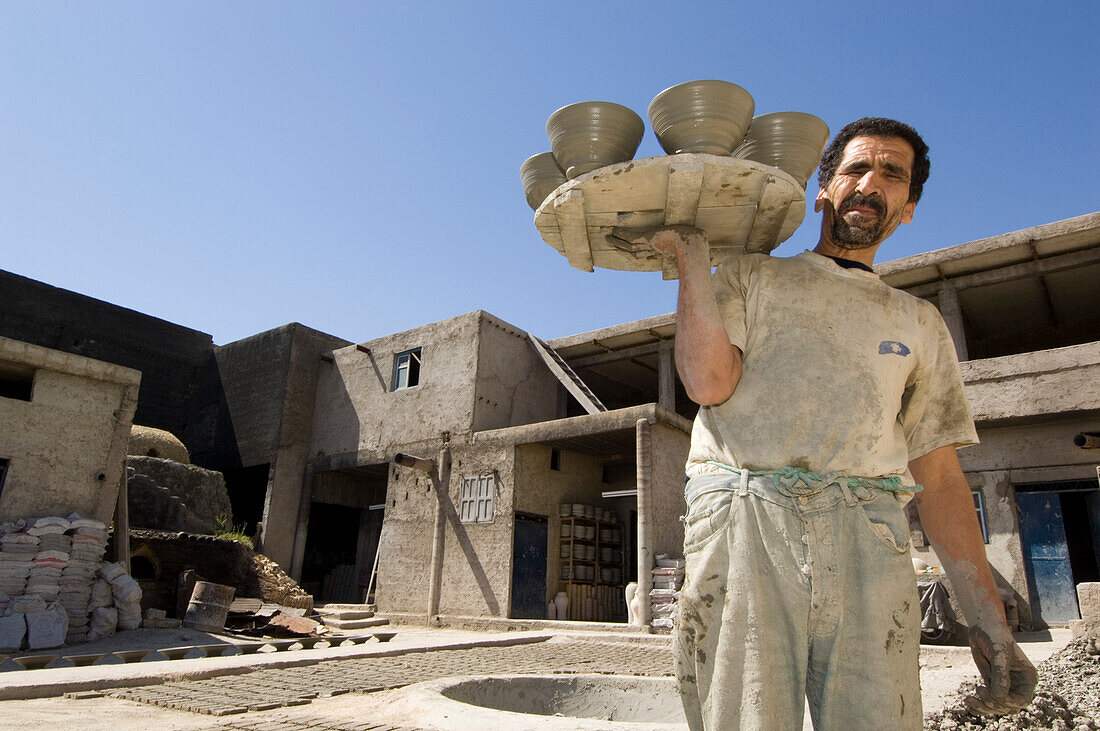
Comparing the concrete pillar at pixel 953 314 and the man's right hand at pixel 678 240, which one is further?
the concrete pillar at pixel 953 314

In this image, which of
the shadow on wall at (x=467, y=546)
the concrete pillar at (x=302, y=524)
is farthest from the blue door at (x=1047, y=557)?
the concrete pillar at (x=302, y=524)

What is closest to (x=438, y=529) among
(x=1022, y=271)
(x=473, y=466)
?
(x=473, y=466)

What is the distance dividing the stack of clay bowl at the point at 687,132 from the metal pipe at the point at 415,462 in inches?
435

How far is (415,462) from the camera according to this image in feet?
43.7

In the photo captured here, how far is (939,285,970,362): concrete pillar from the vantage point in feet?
37.4

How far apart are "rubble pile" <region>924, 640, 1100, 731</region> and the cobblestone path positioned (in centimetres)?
201

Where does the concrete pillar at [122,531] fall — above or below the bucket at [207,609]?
above

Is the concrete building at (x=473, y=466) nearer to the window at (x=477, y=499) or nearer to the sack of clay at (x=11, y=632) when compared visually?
the window at (x=477, y=499)

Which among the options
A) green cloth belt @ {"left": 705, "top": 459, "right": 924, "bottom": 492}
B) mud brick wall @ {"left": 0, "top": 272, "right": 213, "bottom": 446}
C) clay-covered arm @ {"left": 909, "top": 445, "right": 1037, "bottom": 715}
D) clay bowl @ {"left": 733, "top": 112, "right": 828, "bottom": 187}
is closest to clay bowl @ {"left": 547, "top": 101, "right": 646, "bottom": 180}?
clay bowl @ {"left": 733, "top": 112, "right": 828, "bottom": 187}

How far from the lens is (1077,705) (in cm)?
366

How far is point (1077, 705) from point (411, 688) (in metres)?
3.35

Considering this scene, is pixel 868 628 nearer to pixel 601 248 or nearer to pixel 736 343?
pixel 736 343

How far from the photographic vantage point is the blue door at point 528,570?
39.4ft

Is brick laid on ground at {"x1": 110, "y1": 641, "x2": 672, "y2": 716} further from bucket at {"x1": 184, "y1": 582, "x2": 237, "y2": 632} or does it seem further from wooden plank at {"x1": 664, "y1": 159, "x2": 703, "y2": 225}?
bucket at {"x1": 184, "y1": 582, "x2": 237, "y2": 632}
